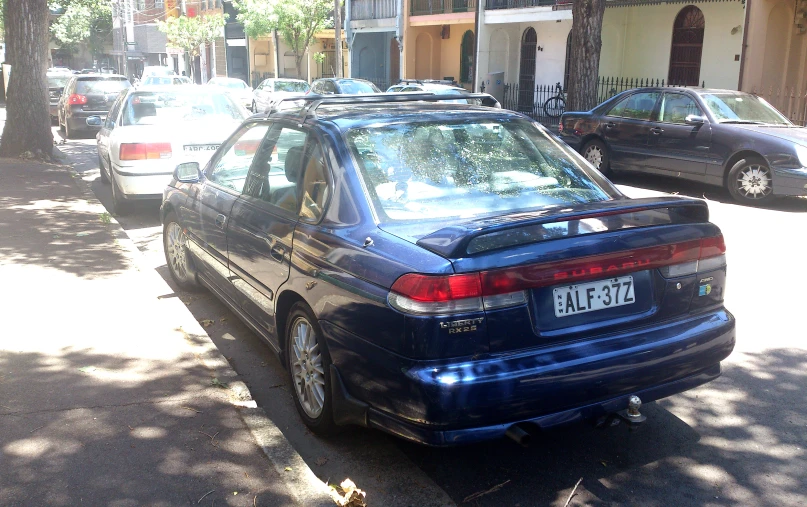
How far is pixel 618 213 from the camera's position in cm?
373

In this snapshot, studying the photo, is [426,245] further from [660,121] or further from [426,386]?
[660,121]

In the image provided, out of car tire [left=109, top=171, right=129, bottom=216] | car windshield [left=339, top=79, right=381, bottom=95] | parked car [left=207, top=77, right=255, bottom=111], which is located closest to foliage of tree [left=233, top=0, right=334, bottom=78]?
parked car [left=207, top=77, right=255, bottom=111]

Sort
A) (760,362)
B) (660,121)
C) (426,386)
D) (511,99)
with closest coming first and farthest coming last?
(426,386) < (760,362) < (660,121) < (511,99)

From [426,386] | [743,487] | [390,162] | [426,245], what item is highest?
[390,162]

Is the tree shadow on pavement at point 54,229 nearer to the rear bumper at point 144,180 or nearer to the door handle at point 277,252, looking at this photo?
the rear bumper at point 144,180

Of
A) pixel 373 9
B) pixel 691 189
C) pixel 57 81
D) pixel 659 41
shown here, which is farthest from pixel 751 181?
pixel 373 9

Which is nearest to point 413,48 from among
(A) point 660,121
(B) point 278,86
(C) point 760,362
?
(B) point 278,86

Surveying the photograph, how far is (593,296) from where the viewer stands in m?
3.59

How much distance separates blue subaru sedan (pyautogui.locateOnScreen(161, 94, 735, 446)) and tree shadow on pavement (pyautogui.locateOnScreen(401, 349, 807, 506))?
429 mm

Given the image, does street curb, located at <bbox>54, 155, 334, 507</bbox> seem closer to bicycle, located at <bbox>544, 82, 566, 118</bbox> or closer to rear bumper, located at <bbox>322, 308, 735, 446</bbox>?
rear bumper, located at <bbox>322, 308, 735, 446</bbox>

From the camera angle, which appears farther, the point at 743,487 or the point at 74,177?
the point at 74,177

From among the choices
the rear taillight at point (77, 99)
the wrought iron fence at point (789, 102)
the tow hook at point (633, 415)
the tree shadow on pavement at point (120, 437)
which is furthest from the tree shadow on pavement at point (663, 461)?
the rear taillight at point (77, 99)

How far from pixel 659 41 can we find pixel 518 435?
22491mm

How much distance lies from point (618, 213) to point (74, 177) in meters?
11.8
